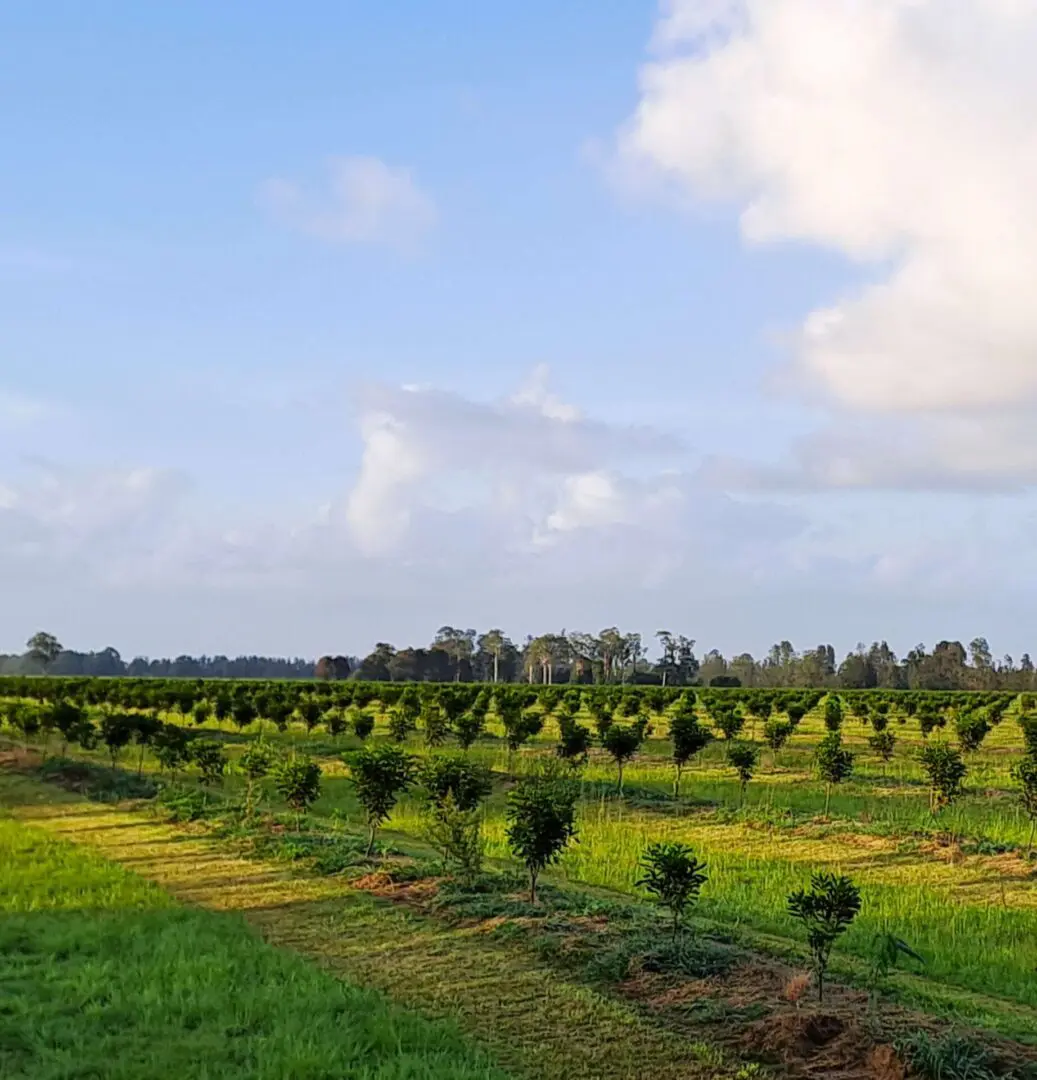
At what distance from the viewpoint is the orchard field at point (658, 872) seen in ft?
31.4

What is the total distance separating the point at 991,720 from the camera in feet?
172

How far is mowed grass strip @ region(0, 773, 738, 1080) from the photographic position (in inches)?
354

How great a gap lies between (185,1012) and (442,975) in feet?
9.49

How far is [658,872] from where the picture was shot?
44.2 ft

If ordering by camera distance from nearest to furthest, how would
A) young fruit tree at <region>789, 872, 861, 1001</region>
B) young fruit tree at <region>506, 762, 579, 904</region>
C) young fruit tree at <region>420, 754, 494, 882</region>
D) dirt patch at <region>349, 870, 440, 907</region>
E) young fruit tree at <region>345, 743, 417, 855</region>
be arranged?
1. young fruit tree at <region>789, 872, 861, 1001</region>
2. young fruit tree at <region>506, 762, 579, 904</region>
3. dirt patch at <region>349, 870, 440, 907</region>
4. young fruit tree at <region>420, 754, 494, 882</region>
5. young fruit tree at <region>345, 743, 417, 855</region>

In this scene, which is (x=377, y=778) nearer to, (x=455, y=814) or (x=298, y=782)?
(x=455, y=814)

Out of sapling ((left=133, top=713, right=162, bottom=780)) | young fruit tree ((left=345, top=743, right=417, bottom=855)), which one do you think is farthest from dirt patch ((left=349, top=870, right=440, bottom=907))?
sapling ((left=133, top=713, right=162, bottom=780))

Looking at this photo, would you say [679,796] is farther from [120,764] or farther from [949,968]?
[120,764]

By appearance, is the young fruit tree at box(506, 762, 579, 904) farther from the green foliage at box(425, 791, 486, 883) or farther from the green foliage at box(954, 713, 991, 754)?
the green foliage at box(954, 713, 991, 754)

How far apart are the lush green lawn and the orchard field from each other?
2.17ft

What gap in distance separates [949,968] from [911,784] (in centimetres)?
2076

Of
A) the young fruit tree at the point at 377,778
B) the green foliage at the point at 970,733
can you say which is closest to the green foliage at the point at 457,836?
the young fruit tree at the point at 377,778

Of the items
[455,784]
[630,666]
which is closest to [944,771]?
[455,784]

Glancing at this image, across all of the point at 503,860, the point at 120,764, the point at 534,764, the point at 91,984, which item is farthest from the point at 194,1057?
the point at 120,764
